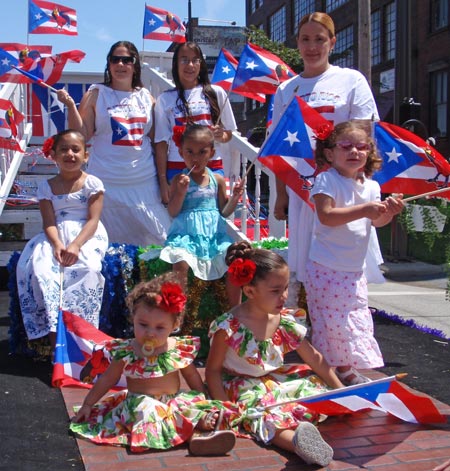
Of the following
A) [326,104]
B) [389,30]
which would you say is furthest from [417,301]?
[389,30]

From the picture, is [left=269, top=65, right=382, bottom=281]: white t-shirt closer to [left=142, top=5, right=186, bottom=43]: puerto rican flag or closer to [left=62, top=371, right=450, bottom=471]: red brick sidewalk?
[left=62, top=371, right=450, bottom=471]: red brick sidewalk

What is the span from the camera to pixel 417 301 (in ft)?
27.9

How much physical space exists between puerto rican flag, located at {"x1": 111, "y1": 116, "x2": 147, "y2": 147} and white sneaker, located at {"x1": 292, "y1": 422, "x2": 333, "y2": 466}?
3311 millimetres

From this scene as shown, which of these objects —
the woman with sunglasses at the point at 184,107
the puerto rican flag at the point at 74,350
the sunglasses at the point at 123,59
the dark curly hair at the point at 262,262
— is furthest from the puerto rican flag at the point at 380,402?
the sunglasses at the point at 123,59

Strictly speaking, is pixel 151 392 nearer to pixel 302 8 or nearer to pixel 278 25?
pixel 302 8

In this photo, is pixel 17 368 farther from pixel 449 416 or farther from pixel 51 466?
pixel 449 416

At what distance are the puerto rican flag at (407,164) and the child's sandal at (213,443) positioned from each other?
2.59 m

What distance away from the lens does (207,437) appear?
3307 millimetres

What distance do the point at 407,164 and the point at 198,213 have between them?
1517mm

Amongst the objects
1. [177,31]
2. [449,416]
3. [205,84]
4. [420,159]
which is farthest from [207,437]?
[177,31]

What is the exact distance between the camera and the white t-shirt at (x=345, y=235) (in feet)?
14.0

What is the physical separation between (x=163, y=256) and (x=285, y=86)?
58.8 inches

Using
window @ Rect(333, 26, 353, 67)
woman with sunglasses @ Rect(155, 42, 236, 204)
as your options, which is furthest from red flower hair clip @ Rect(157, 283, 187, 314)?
window @ Rect(333, 26, 353, 67)

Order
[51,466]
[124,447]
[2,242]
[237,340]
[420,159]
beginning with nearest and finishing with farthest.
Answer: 1. [51,466]
2. [124,447]
3. [237,340]
4. [420,159]
5. [2,242]
